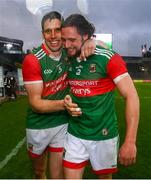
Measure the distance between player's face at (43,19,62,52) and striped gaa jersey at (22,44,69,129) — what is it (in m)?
0.13

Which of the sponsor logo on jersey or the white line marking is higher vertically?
the sponsor logo on jersey

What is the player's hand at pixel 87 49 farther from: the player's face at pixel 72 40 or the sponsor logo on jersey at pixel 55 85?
the sponsor logo on jersey at pixel 55 85

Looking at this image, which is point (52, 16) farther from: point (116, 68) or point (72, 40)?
point (116, 68)

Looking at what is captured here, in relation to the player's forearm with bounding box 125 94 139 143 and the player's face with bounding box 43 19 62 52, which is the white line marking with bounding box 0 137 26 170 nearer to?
the player's face with bounding box 43 19 62 52

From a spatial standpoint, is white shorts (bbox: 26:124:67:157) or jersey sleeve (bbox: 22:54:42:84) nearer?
jersey sleeve (bbox: 22:54:42:84)

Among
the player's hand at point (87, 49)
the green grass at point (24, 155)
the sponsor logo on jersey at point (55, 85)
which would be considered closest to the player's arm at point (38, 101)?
the sponsor logo on jersey at point (55, 85)

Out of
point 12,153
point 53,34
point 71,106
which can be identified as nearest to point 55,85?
point 53,34

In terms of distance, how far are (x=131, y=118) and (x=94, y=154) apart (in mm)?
689

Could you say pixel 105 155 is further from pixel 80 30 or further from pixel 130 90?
pixel 80 30

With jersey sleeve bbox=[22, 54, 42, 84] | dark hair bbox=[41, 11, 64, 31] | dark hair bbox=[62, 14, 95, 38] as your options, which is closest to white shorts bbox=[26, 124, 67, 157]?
jersey sleeve bbox=[22, 54, 42, 84]

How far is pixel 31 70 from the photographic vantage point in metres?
5.00

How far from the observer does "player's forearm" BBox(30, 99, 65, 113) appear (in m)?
4.81

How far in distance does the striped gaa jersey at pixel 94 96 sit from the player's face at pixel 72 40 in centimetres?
18

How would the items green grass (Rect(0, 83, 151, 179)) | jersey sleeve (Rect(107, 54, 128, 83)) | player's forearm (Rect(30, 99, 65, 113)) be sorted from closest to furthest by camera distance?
jersey sleeve (Rect(107, 54, 128, 83)) < player's forearm (Rect(30, 99, 65, 113)) < green grass (Rect(0, 83, 151, 179))
